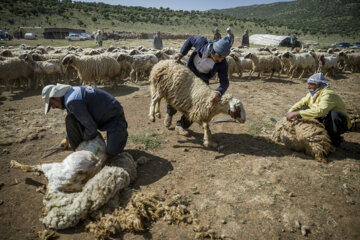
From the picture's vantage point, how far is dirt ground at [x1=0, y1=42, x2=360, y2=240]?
2352 millimetres

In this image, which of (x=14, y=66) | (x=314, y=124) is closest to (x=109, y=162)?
(x=314, y=124)

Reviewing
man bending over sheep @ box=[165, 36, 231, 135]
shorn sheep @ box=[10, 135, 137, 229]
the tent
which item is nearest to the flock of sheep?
man bending over sheep @ box=[165, 36, 231, 135]

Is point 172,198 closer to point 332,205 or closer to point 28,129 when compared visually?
point 332,205

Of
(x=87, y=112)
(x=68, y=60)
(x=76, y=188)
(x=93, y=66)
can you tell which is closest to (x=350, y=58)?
(x=93, y=66)

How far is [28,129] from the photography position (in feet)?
15.9

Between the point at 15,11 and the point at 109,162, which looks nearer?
the point at 109,162

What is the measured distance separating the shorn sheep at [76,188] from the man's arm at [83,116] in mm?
483

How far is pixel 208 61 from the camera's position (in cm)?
421

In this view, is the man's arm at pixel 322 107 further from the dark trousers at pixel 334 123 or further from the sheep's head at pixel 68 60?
the sheep's head at pixel 68 60

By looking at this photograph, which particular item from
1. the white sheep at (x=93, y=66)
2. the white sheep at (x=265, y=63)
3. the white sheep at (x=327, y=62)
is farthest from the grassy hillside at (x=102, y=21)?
the white sheep at (x=93, y=66)

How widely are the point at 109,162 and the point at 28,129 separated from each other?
310 centimetres

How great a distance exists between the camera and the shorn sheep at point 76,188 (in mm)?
Answer: 2307

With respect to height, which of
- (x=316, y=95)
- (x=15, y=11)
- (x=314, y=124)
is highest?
(x=15, y=11)

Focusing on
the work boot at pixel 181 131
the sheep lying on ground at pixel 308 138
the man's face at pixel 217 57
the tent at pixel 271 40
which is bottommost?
the work boot at pixel 181 131
